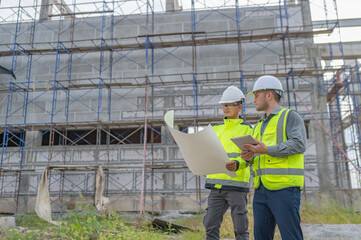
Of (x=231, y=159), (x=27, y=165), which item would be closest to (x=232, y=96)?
(x=231, y=159)

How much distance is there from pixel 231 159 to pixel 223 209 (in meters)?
0.45

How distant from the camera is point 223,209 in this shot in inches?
116

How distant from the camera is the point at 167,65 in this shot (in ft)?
36.9

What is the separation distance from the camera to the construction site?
10.1 metres

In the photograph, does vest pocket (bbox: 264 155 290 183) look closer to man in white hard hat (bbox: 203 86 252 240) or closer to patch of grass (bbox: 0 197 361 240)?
man in white hard hat (bbox: 203 86 252 240)

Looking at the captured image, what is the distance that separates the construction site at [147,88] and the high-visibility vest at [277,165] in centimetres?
710

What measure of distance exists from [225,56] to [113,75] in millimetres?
3883

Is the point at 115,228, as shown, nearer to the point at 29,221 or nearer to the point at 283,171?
the point at 283,171

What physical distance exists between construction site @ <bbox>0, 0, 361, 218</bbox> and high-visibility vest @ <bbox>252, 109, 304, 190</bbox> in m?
7.10

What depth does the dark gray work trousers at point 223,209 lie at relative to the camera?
279 centimetres

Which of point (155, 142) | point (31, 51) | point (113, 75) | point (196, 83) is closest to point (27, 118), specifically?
point (31, 51)

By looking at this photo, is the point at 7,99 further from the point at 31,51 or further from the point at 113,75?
the point at 113,75

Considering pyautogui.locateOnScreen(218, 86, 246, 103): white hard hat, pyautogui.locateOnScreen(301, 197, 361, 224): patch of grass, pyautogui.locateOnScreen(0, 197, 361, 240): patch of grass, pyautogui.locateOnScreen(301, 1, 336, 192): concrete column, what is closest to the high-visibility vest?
pyautogui.locateOnScreen(218, 86, 246, 103): white hard hat

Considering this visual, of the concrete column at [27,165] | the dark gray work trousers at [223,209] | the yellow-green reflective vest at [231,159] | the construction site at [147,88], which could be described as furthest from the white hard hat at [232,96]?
the concrete column at [27,165]
